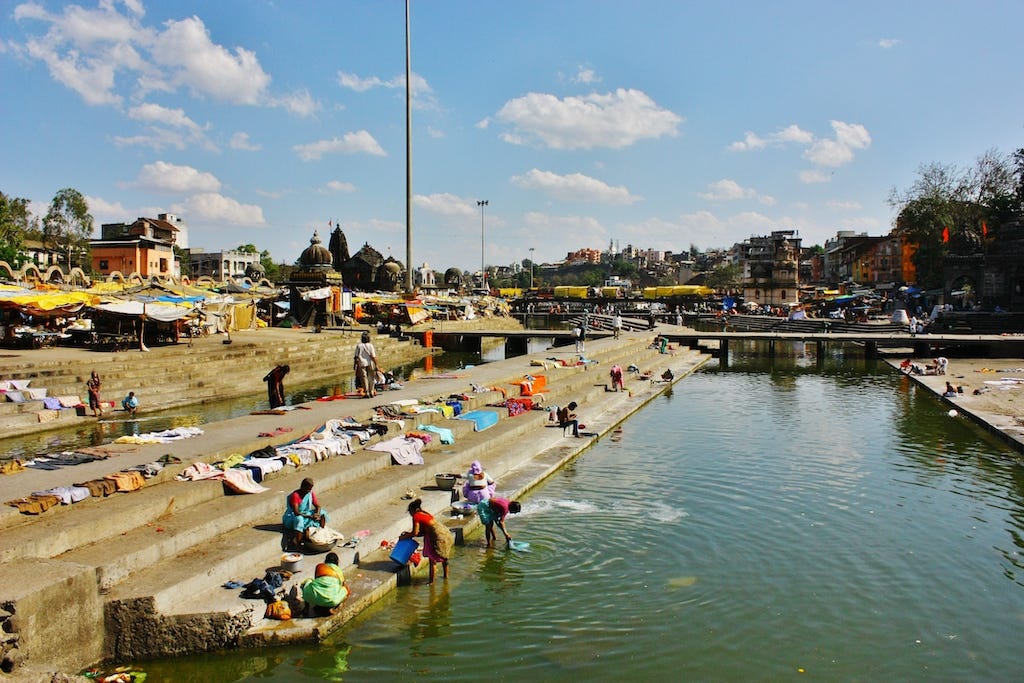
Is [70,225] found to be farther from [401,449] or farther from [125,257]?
[401,449]

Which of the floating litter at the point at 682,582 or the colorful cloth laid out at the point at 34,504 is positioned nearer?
the colorful cloth laid out at the point at 34,504

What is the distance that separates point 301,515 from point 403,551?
1.32 metres

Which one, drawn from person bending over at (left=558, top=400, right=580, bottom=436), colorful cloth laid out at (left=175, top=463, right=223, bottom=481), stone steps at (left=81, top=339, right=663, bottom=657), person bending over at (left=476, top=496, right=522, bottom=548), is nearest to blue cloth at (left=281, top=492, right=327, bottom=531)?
stone steps at (left=81, top=339, right=663, bottom=657)

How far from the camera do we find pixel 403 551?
945 centimetres

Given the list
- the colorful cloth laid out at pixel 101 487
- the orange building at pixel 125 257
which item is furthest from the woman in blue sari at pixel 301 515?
the orange building at pixel 125 257

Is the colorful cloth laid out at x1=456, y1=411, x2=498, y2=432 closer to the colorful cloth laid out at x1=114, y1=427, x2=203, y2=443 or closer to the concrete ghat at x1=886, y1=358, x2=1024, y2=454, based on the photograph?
the colorful cloth laid out at x1=114, y1=427, x2=203, y2=443

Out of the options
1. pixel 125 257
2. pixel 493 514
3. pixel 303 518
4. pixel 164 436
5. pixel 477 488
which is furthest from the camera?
pixel 125 257

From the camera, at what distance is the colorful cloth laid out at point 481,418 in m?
16.7

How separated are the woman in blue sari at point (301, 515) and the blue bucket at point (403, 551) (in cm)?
97

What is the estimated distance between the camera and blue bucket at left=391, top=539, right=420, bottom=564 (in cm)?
941

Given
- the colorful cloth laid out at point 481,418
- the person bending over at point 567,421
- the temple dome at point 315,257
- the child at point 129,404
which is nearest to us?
the colorful cloth laid out at point 481,418

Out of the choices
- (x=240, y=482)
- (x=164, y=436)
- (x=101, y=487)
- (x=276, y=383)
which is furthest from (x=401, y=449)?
(x=276, y=383)

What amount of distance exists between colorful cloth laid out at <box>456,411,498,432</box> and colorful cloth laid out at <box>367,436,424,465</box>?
2766mm

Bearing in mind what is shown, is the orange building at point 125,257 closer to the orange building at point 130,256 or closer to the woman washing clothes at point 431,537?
the orange building at point 130,256
